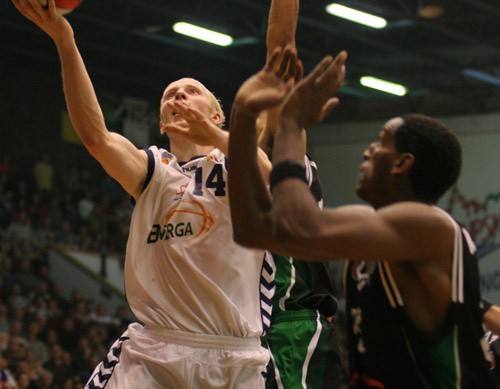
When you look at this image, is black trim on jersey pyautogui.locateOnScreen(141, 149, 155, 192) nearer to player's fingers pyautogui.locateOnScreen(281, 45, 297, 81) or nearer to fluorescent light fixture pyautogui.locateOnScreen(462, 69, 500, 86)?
player's fingers pyautogui.locateOnScreen(281, 45, 297, 81)

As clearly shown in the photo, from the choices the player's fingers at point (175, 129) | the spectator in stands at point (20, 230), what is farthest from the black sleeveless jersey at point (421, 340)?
the spectator in stands at point (20, 230)

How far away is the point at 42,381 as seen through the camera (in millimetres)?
13586

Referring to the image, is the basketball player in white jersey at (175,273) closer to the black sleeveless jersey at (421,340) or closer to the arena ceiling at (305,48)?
the black sleeveless jersey at (421,340)

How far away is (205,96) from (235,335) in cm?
137

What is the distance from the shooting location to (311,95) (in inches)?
127

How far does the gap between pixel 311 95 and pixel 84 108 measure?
1882 mm

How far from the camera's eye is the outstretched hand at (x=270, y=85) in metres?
3.24

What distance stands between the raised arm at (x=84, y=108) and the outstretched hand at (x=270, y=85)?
166 cm

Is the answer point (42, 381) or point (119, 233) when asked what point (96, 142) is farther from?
point (119, 233)

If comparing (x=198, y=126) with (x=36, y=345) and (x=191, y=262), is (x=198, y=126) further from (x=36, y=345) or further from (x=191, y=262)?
(x=36, y=345)

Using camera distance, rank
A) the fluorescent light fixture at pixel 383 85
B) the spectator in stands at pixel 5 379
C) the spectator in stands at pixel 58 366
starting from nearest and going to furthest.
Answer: the spectator in stands at pixel 5 379 → the spectator in stands at pixel 58 366 → the fluorescent light fixture at pixel 383 85

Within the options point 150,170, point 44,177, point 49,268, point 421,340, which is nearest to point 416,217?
point 421,340

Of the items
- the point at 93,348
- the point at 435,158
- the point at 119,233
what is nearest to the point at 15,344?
the point at 93,348

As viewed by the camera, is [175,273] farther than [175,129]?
Yes
